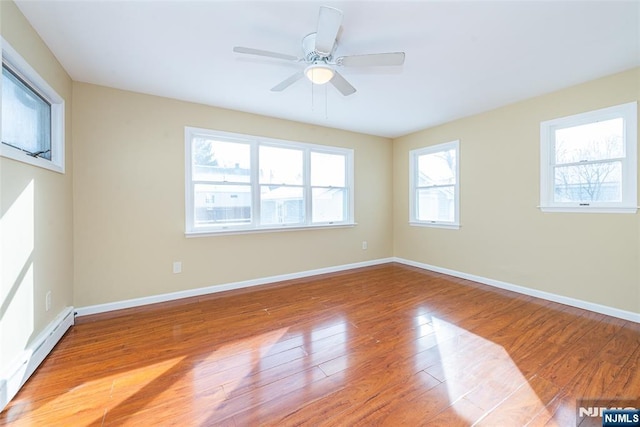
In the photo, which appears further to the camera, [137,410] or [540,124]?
[540,124]

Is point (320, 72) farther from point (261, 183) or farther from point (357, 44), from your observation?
point (261, 183)

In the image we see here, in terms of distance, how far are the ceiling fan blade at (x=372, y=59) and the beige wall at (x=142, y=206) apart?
2.16 m

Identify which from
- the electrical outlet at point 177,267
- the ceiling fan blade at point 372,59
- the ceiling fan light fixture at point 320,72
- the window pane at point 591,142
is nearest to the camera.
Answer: the ceiling fan blade at point 372,59

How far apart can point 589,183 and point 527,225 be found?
0.76 meters

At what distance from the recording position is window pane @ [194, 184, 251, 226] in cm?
357

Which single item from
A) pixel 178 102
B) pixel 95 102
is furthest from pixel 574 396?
pixel 95 102

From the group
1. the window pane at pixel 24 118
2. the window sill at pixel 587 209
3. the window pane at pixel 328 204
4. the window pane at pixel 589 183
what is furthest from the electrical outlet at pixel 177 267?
the window pane at pixel 589 183

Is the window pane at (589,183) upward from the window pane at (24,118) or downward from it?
downward

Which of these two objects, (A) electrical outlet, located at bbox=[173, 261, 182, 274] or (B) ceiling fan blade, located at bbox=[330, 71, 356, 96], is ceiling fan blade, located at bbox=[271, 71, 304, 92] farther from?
(A) electrical outlet, located at bbox=[173, 261, 182, 274]

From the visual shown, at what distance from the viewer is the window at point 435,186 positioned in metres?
4.42

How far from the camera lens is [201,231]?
3510mm

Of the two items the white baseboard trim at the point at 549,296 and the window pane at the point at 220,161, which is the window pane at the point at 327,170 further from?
the white baseboard trim at the point at 549,296

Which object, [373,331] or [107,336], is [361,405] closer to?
[373,331]

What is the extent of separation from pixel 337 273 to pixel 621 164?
3.67 m
